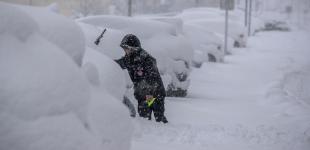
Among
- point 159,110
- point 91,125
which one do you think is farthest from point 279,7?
point 91,125

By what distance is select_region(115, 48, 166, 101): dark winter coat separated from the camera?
24.3 feet

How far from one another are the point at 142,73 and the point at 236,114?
243cm

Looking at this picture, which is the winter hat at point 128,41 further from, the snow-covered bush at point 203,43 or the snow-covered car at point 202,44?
the snow-covered bush at point 203,43

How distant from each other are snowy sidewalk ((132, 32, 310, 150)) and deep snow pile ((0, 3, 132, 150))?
2257 mm

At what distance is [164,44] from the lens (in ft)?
31.8

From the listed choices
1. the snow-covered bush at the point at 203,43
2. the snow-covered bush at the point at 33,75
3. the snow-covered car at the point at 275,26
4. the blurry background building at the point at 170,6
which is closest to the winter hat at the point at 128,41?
the snow-covered bush at the point at 33,75

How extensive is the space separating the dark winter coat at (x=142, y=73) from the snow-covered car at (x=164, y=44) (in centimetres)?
128

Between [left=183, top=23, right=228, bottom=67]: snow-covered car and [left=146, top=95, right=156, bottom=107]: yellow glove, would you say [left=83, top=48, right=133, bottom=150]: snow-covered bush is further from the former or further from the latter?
[left=183, top=23, right=228, bottom=67]: snow-covered car

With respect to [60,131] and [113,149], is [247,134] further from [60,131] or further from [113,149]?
[60,131]

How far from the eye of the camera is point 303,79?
15.0m

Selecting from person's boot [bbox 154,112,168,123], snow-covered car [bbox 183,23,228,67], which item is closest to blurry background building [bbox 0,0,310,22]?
snow-covered car [bbox 183,23,228,67]

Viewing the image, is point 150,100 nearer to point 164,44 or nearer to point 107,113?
point 164,44

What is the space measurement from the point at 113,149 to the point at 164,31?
656cm

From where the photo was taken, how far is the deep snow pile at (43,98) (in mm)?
2939
